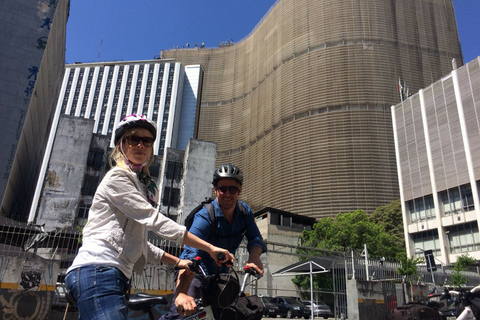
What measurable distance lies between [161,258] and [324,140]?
7189 cm

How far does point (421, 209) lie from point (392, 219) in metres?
7.22

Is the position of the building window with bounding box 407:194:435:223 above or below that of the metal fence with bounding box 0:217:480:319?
above

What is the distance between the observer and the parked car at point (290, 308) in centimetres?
1861

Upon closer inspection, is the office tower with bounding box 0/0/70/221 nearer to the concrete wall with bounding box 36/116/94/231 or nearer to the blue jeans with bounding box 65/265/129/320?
the concrete wall with bounding box 36/116/94/231

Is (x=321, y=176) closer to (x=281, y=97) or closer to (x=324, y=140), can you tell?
(x=324, y=140)

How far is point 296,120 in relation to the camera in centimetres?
7725

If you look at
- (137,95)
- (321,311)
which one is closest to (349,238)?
(321,311)

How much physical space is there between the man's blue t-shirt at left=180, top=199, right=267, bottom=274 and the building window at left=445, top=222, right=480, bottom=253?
4189 centimetres

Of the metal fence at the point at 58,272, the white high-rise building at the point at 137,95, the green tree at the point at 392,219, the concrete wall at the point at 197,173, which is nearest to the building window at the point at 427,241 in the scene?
the green tree at the point at 392,219

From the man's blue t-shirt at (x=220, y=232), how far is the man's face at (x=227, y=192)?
0.06 meters

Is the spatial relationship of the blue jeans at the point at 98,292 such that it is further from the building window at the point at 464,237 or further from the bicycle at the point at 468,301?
the building window at the point at 464,237

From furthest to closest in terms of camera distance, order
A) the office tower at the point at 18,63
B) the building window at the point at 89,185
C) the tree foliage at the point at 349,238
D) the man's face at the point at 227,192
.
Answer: the building window at the point at 89,185, the tree foliage at the point at 349,238, the office tower at the point at 18,63, the man's face at the point at 227,192

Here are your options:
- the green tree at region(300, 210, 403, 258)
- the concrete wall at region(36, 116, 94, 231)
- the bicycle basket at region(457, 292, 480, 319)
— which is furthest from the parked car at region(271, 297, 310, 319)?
the concrete wall at region(36, 116, 94, 231)

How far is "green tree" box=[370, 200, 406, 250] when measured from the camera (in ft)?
160
